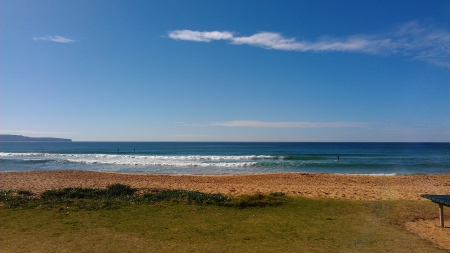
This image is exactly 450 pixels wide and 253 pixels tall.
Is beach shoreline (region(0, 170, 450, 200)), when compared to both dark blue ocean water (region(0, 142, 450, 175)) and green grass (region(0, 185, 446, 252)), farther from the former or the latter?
dark blue ocean water (region(0, 142, 450, 175))

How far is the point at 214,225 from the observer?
7840mm

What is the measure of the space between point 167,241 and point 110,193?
23.4 feet

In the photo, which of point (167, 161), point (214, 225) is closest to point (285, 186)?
point (214, 225)

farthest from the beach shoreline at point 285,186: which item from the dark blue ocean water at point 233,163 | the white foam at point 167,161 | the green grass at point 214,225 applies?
the white foam at point 167,161

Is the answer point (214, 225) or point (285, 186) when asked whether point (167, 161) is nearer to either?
point (285, 186)

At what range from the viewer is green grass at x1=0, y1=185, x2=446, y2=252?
6.18 m

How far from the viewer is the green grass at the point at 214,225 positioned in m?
6.18

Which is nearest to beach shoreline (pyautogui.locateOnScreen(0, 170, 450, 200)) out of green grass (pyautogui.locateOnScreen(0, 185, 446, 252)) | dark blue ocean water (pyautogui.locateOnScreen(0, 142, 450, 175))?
green grass (pyautogui.locateOnScreen(0, 185, 446, 252))

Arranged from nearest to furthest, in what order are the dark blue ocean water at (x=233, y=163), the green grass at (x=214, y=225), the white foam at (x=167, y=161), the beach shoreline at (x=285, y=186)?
1. the green grass at (x=214, y=225)
2. the beach shoreline at (x=285, y=186)
3. the dark blue ocean water at (x=233, y=163)
4. the white foam at (x=167, y=161)

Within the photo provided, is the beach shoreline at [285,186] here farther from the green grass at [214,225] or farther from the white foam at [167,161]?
the white foam at [167,161]

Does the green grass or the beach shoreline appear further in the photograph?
the beach shoreline

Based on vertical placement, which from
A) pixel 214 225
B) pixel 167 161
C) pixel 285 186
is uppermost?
pixel 214 225

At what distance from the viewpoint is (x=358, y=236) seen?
6836 mm

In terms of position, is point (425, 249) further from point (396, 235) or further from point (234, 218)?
point (234, 218)
